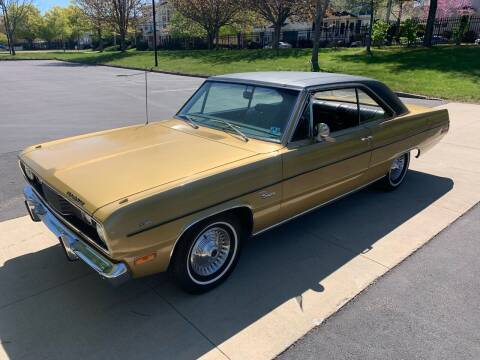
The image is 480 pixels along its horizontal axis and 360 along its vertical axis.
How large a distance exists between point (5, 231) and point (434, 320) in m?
Result: 4.13

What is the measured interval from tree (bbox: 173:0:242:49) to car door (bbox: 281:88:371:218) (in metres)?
33.8

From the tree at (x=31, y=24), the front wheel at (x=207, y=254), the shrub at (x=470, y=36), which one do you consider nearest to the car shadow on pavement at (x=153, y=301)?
the front wheel at (x=207, y=254)

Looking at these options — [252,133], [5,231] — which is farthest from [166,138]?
[5,231]

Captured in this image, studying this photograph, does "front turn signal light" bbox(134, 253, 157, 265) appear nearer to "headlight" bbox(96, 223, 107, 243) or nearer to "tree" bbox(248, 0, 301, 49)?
"headlight" bbox(96, 223, 107, 243)

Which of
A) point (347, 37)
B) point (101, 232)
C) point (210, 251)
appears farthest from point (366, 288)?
point (347, 37)

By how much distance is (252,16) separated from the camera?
37781mm

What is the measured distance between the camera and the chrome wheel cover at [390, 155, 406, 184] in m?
5.08

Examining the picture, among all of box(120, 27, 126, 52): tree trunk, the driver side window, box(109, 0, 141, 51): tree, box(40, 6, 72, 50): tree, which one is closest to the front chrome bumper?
the driver side window

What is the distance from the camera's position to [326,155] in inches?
142

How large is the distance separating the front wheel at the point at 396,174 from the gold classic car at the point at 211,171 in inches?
18.0

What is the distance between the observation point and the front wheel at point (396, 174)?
4995mm

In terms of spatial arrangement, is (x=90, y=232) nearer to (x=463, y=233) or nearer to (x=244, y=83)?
(x=244, y=83)

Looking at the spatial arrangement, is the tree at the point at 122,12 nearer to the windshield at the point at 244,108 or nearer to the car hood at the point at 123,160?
the windshield at the point at 244,108

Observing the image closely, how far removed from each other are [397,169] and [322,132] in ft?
7.53
